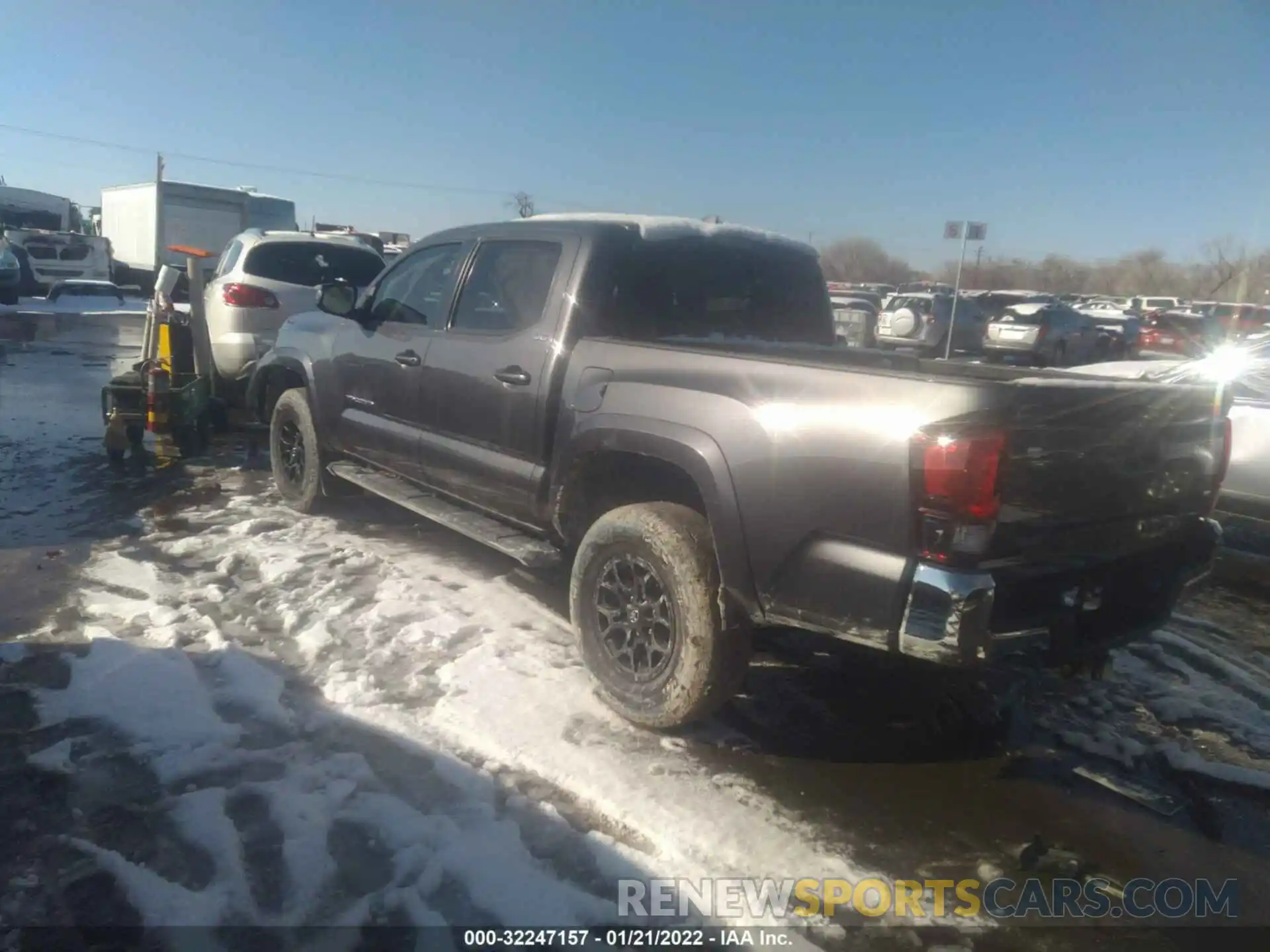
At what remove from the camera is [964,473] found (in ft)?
8.84

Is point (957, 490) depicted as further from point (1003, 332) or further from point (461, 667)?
point (1003, 332)

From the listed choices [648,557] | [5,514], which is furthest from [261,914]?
[5,514]

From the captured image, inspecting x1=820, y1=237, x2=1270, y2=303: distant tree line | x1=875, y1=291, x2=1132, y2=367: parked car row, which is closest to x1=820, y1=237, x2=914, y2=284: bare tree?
x1=820, y1=237, x2=1270, y2=303: distant tree line

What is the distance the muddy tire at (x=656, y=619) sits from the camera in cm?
339

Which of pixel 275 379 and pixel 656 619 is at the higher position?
pixel 275 379

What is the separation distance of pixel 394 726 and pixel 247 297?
242 inches

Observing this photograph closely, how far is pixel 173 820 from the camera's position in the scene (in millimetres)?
2936

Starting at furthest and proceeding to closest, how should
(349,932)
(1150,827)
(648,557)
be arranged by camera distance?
(648,557) < (1150,827) < (349,932)

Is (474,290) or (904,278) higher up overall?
(904,278)

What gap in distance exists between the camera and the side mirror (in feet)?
17.7

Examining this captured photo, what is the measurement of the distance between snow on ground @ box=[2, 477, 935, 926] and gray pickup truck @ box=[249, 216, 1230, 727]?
A: 381 millimetres

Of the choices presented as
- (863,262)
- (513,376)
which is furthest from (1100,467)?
(863,262)

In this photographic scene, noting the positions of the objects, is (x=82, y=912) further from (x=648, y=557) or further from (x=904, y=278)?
(x=904, y=278)

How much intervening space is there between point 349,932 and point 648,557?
1606 mm
